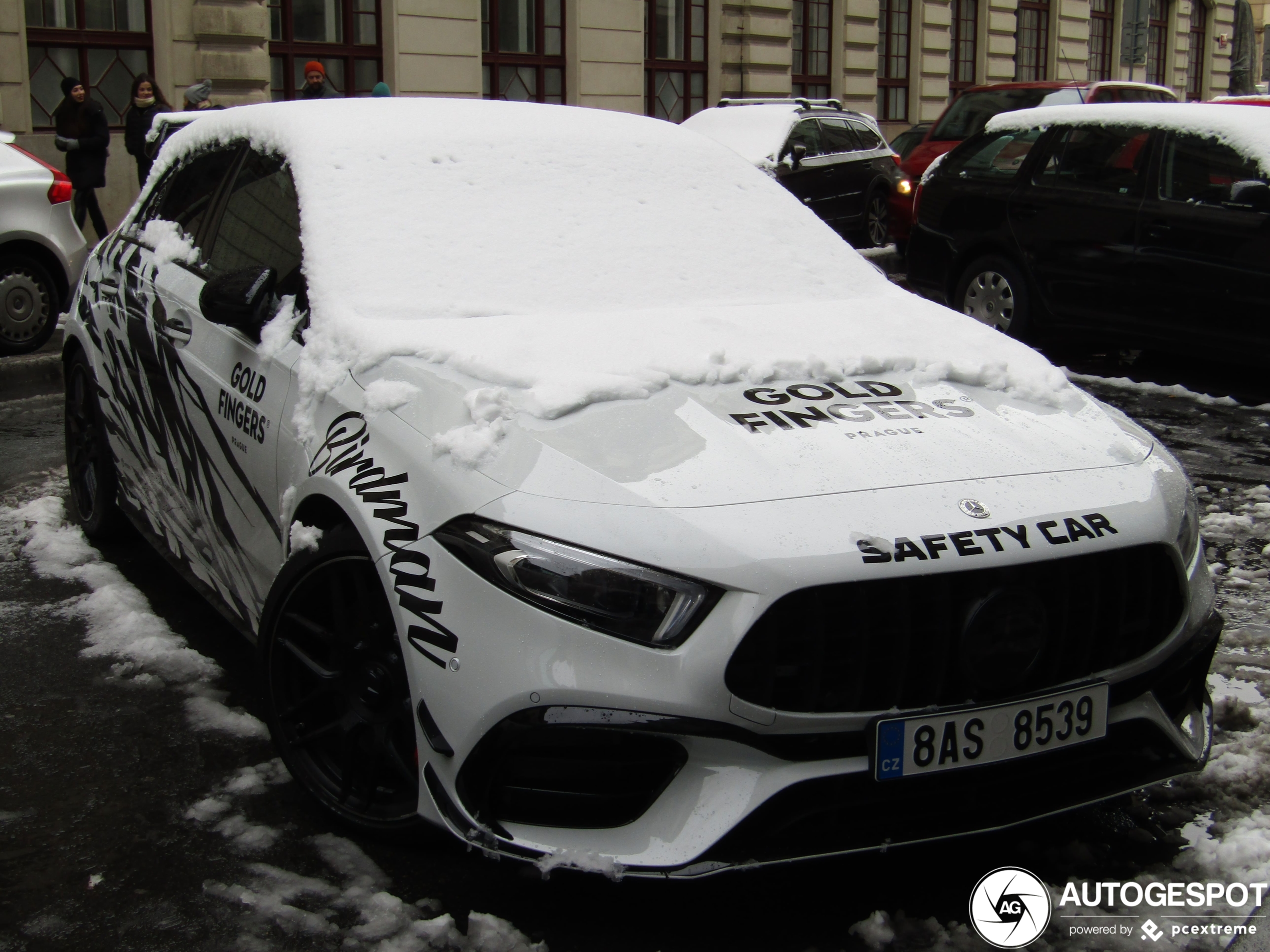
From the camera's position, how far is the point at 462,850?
2.61 metres

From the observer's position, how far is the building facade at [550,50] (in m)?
15.4

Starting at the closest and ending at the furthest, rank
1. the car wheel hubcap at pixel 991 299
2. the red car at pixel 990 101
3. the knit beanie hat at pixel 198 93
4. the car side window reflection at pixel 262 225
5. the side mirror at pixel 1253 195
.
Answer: the car side window reflection at pixel 262 225
the side mirror at pixel 1253 195
the car wheel hubcap at pixel 991 299
the knit beanie hat at pixel 198 93
the red car at pixel 990 101

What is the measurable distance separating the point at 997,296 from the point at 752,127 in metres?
6.71

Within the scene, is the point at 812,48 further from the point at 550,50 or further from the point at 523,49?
the point at 523,49

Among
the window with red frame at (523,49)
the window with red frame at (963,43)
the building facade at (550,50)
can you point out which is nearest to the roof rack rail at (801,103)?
the building facade at (550,50)

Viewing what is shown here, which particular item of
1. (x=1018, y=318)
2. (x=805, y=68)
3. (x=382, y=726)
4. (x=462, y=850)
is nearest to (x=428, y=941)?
(x=462, y=850)

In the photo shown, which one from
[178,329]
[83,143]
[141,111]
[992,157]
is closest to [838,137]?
[992,157]

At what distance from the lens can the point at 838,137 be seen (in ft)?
51.0

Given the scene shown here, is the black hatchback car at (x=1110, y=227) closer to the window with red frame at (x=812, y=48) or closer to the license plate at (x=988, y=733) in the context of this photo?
the license plate at (x=988, y=733)

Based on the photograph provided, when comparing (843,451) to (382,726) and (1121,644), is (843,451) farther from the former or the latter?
(382,726)

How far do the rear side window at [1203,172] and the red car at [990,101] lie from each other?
7.46 m

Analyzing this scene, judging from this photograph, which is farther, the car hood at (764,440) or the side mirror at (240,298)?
the side mirror at (240,298)

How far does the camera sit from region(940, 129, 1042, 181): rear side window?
9.05 meters

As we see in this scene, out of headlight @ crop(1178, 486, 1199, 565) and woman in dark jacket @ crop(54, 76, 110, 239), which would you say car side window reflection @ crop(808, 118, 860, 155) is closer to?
woman in dark jacket @ crop(54, 76, 110, 239)
